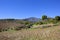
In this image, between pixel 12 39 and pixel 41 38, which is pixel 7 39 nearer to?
pixel 12 39

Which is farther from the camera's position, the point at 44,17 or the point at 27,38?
the point at 44,17

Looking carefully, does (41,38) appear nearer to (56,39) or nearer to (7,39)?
(56,39)

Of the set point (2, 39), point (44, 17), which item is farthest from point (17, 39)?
point (44, 17)

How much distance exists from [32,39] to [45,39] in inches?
26.7

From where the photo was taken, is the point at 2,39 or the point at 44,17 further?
the point at 44,17

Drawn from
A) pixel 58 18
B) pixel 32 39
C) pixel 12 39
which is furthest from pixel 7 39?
pixel 58 18

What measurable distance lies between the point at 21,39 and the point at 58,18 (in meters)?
32.0

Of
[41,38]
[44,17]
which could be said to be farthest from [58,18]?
[41,38]

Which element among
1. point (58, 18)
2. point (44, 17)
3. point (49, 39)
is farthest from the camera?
point (44, 17)

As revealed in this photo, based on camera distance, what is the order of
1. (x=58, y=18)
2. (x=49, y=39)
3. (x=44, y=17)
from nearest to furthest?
(x=49, y=39), (x=58, y=18), (x=44, y=17)

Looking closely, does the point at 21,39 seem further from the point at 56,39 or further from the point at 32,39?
the point at 56,39

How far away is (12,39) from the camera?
268 inches

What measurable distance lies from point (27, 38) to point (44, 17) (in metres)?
38.8

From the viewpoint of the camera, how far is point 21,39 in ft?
22.2
